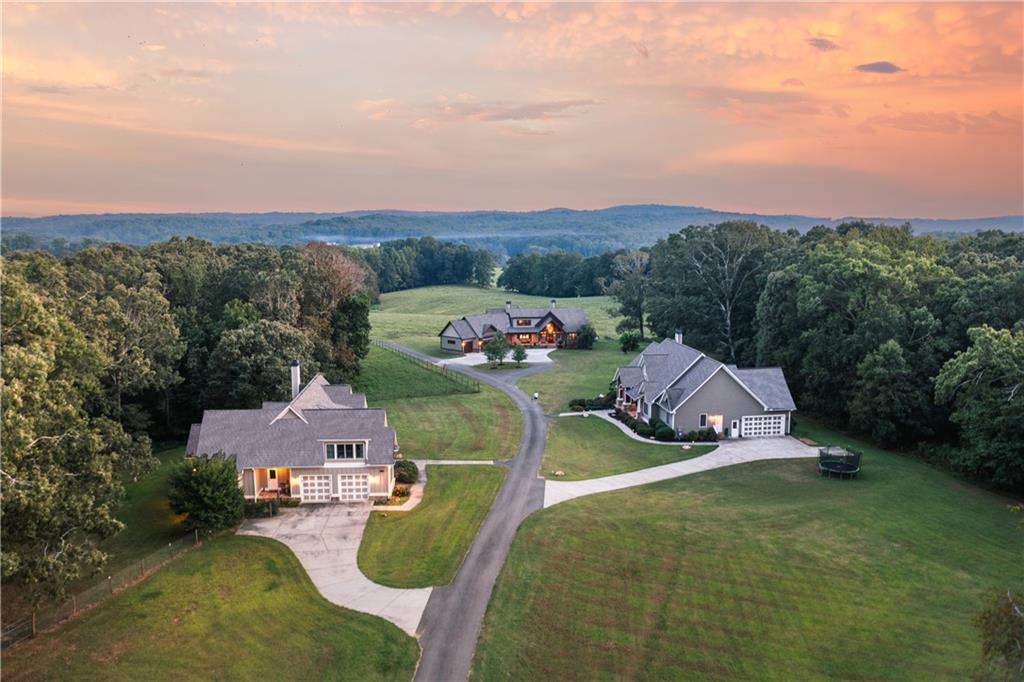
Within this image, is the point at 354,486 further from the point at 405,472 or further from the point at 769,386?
the point at 769,386

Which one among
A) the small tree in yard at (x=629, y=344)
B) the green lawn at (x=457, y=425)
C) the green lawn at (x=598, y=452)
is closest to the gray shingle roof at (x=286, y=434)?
the green lawn at (x=457, y=425)

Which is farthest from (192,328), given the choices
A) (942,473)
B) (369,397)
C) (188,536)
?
(942,473)

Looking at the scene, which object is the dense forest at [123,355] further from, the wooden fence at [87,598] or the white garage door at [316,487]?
the white garage door at [316,487]

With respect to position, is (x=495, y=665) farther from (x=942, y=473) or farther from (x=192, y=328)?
(x=192, y=328)

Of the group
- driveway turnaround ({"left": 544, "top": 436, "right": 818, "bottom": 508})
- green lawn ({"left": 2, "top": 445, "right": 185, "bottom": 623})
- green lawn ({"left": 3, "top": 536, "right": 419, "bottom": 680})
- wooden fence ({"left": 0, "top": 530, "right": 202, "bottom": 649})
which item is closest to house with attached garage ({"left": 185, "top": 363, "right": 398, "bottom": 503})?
green lawn ({"left": 2, "top": 445, "right": 185, "bottom": 623})

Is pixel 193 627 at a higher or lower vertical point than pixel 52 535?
lower

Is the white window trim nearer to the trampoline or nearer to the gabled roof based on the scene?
the gabled roof
